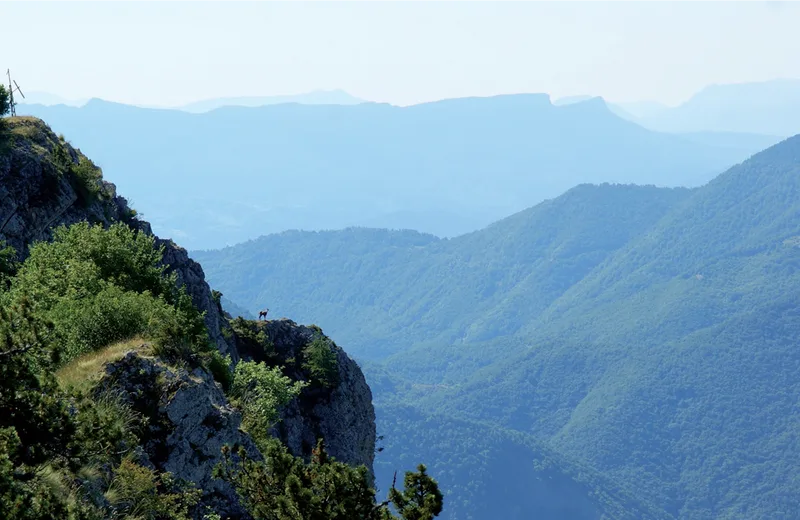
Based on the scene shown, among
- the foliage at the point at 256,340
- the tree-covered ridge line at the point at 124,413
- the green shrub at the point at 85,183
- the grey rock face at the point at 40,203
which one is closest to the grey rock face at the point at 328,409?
the foliage at the point at 256,340

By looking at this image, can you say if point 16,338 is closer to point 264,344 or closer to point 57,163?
point 57,163

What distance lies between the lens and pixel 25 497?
1286cm

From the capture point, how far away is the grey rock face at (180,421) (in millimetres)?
19516

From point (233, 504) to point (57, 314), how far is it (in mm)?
6961

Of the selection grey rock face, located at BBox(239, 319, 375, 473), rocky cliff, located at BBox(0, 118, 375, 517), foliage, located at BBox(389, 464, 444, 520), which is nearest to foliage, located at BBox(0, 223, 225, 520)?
rocky cliff, located at BBox(0, 118, 375, 517)

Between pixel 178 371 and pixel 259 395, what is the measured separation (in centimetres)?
1241

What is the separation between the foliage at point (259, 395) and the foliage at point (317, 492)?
3.68m

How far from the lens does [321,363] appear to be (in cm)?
4912

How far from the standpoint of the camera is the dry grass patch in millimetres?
18344

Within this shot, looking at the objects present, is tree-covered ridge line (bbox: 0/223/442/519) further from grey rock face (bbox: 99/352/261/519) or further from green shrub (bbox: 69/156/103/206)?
green shrub (bbox: 69/156/103/206)

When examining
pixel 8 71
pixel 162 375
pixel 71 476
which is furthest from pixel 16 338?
pixel 8 71

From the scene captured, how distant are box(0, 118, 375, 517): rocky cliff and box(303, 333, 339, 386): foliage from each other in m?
0.41

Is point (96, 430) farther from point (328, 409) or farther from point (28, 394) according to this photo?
point (328, 409)

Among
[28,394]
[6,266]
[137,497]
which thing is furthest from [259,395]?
[28,394]
